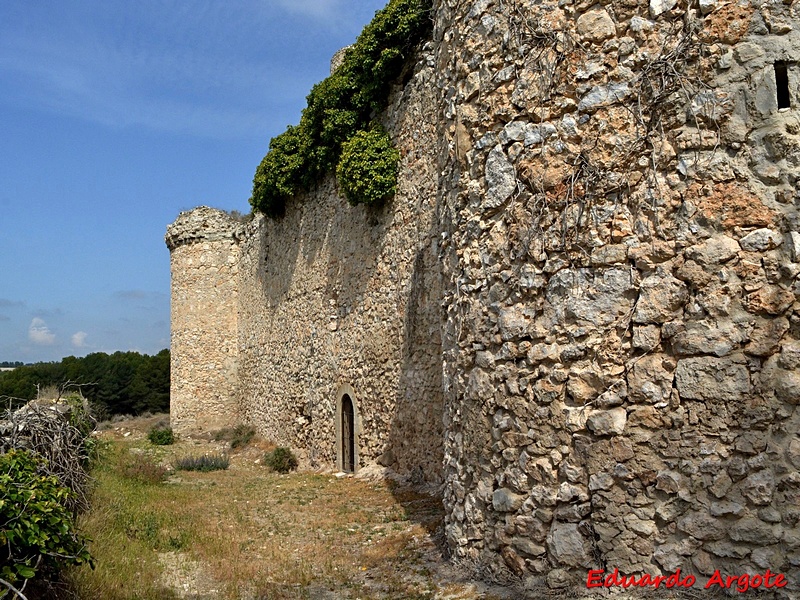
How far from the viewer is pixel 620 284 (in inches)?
172

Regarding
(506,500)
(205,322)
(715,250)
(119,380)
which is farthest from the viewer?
(119,380)

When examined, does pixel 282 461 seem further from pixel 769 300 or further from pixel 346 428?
pixel 769 300

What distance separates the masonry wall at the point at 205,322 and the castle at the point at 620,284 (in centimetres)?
1572

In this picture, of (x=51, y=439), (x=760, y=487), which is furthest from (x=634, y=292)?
(x=51, y=439)

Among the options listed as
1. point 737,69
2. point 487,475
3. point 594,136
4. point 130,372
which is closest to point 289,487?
point 487,475

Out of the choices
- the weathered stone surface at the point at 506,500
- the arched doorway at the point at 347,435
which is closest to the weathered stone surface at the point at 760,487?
the weathered stone surface at the point at 506,500

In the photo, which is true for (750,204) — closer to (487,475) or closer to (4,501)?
(487,475)

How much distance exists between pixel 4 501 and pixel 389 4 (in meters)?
8.89

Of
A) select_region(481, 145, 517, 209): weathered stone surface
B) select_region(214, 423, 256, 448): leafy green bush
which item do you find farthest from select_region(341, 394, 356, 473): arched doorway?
select_region(481, 145, 517, 209): weathered stone surface

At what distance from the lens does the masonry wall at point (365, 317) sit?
968cm

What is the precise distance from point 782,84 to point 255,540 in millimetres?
6409

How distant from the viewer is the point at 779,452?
381 cm

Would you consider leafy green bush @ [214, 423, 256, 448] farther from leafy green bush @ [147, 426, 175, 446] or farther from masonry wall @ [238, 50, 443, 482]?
leafy green bush @ [147, 426, 175, 446]

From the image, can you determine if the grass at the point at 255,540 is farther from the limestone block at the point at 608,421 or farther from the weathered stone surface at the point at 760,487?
the weathered stone surface at the point at 760,487
